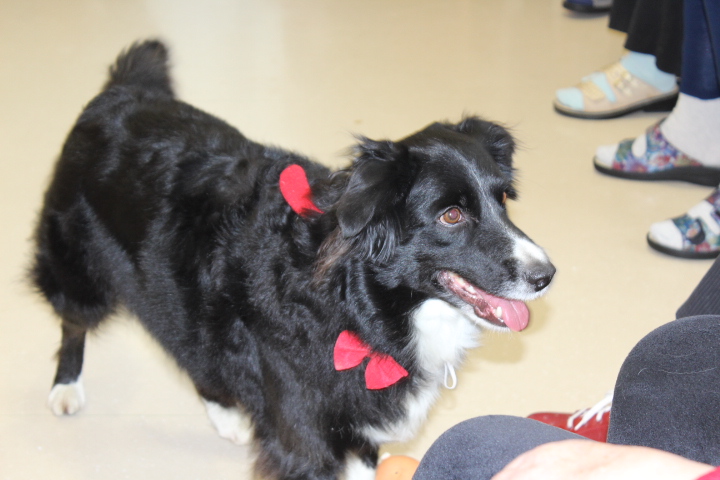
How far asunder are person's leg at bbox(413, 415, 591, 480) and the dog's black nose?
46 cm

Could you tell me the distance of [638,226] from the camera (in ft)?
8.27

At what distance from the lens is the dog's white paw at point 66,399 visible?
1.88m

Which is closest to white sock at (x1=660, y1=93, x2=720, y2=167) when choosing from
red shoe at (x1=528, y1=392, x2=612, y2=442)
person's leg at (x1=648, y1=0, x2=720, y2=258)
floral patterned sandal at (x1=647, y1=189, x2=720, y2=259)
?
person's leg at (x1=648, y1=0, x2=720, y2=258)

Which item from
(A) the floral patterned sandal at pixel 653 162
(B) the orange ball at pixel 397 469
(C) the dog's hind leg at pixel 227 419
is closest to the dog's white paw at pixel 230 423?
(C) the dog's hind leg at pixel 227 419

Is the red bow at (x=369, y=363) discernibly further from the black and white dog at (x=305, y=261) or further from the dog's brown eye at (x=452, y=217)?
the dog's brown eye at (x=452, y=217)

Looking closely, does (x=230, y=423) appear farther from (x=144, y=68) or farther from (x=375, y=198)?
(x=144, y=68)

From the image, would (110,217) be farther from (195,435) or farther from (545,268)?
(545,268)

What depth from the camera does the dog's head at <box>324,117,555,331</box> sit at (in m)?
1.28

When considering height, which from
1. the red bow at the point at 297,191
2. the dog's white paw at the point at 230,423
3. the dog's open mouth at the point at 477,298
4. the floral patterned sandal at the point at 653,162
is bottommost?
the dog's white paw at the point at 230,423

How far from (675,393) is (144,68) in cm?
162

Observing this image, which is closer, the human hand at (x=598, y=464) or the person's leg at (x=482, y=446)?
the human hand at (x=598, y=464)

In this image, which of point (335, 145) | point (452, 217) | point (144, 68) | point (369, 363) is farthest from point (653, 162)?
point (144, 68)

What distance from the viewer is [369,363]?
137 centimetres

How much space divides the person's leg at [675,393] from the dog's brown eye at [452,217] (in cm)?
47
